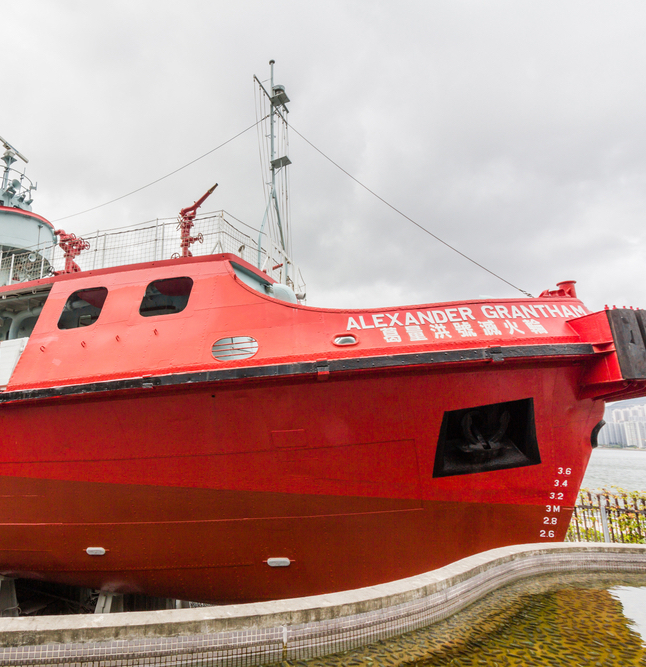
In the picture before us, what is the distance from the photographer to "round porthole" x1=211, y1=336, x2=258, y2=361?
5.34 metres

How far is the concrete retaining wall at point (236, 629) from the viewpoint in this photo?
2688 millimetres

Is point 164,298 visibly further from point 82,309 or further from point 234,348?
point 234,348

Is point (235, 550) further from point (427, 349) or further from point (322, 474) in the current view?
point (427, 349)

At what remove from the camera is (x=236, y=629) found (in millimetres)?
2869

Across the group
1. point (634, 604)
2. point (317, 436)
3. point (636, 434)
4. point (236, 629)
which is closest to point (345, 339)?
point (317, 436)

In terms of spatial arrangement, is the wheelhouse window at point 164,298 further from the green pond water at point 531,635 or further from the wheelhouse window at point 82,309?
the green pond water at point 531,635

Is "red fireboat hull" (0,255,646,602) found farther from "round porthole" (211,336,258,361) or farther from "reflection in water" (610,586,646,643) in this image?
"reflection in water" (610,586,646,643)

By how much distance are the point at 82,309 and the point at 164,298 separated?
1691mm

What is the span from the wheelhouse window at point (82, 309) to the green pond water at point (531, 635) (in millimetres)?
6119

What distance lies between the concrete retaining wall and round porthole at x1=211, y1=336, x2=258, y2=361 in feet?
9.21

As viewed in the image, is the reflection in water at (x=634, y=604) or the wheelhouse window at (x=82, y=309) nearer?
the reflection in water at (x=634, y=604)

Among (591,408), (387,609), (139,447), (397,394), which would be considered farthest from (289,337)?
(591,408)

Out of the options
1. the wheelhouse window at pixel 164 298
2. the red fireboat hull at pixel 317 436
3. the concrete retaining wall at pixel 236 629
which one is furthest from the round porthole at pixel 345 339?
the wheelhouse window at pixel 164 298

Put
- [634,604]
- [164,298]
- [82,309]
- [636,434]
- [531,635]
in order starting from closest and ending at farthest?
[531,635] → [634,604] → [164,298] → [82,309] → [636,434]
